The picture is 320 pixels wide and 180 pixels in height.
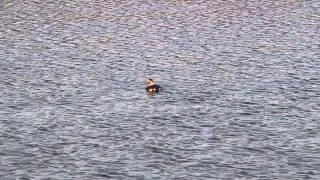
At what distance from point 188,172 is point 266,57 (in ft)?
9.67

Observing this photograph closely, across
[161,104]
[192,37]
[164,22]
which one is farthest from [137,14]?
[161,104]

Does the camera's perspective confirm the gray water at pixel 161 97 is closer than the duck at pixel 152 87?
Yes

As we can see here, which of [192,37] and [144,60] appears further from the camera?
[192,37]

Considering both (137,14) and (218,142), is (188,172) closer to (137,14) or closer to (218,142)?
(218,142)

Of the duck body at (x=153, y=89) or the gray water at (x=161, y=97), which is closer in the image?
the gray water at (x=161, y=97)

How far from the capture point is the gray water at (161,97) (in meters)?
4.02

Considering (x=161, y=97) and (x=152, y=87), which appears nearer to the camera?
(x=161, y=97)

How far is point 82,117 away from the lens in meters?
4.86

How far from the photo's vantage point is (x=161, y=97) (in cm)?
530

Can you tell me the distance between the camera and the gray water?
158 inches

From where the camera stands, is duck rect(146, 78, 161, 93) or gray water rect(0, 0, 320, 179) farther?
duck rect(146, 78, 161, 93)

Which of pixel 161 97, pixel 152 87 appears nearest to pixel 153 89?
pixel 152 87

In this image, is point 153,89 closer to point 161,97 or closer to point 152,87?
point 152,87

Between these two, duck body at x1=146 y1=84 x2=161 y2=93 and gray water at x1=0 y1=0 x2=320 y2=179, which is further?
duck body at x1=146 y1=84 x2=161 y2=93
